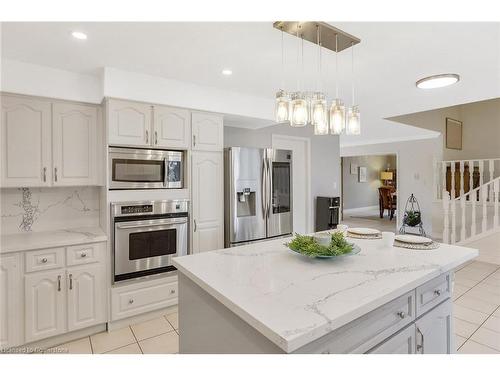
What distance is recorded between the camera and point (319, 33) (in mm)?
1800

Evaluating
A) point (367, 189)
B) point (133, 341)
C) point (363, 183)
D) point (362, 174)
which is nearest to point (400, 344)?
point (133, 341)

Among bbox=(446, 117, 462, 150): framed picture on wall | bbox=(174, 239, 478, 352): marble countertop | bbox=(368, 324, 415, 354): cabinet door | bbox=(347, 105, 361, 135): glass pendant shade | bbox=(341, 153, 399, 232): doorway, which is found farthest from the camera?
bbox=(341, 153, 399, 232): doorway

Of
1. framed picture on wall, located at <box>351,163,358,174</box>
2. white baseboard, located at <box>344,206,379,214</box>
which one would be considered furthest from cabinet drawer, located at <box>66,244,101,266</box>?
framed picture on wall, located at <box>351,163,358,174</box>

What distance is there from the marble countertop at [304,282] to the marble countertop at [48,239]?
4.04 feet

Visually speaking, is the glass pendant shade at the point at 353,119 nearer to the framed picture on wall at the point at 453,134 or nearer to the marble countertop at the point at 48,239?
the marble countertop at the point at 48,239

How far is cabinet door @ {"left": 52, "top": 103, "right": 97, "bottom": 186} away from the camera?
8.26 ft

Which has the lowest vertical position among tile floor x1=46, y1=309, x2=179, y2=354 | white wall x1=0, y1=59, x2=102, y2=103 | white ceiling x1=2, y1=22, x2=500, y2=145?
tile floor x1=46, y1=309, x2=179, y2=354

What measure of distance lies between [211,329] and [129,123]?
1957 millimetres

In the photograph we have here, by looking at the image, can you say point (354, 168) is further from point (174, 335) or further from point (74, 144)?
point (74, 144)

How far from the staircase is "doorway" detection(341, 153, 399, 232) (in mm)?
2939

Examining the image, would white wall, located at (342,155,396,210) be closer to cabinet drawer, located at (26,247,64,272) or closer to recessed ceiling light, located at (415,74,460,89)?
recessed ceiling light, located at (415,74,460,89)

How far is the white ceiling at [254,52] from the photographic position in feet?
6.13

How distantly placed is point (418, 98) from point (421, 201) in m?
3.80
